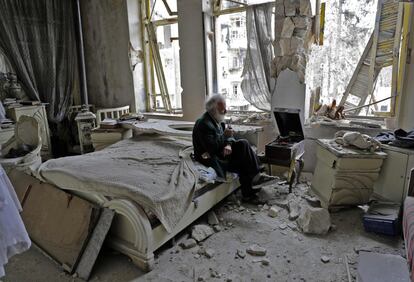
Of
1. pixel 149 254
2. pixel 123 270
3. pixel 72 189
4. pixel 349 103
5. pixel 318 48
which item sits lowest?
pixel 123 270

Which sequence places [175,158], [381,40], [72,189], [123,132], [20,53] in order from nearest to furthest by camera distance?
1. [72,189]
2. [175,158]
3. [381,40]
4. [123,132]
5. [20,53]

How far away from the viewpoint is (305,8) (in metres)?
3.20

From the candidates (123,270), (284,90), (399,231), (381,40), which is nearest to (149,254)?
(123,270)

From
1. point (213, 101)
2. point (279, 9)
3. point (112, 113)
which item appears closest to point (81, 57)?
point (112, 113)

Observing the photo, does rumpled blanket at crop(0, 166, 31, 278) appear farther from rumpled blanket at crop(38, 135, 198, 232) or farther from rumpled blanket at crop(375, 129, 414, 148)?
rumpled blanket at crop(375, 129, 414, 148)

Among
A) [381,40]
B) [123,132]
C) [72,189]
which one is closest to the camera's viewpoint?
[72,189]

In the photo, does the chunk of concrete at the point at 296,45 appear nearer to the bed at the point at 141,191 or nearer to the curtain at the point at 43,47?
the bed at the point at 141,191

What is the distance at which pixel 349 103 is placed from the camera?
347 centimetres

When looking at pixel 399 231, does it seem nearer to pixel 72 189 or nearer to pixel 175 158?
pixel 175 158

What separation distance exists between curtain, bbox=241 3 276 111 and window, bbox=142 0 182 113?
4.04 feet

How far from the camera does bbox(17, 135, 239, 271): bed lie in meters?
1.98

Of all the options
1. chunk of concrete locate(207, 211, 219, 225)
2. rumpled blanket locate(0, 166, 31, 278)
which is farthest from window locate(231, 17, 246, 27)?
rumpled blanket locate(0, 166, 31, 278)

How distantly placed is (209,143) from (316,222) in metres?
1.12

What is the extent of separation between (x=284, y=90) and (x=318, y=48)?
627 mm
